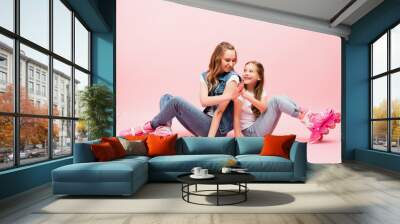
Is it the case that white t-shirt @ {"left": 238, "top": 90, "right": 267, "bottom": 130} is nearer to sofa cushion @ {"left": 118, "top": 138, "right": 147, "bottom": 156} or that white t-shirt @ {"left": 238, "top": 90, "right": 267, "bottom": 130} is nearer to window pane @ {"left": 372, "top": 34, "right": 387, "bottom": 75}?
sofa cushion @ {"left": 118, "top": 138, "right": 147, "bottom": 156}

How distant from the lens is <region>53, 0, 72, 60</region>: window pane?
21.7 ft

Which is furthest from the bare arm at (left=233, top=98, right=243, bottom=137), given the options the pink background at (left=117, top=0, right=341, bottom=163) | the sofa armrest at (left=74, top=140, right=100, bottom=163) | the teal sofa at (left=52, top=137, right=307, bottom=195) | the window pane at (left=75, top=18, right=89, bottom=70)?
the sofa armrest at (left=74, top=140, right=100, bottom=163)

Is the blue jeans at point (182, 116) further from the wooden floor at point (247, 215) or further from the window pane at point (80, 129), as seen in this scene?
the wooden floor at point (247, 215)

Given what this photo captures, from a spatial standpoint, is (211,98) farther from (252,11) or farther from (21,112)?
(21,112)

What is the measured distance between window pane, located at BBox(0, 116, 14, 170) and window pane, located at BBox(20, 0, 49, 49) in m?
1.31

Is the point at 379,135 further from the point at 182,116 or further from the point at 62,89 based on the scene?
the point at 62,89

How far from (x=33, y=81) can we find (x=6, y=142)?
3.85ft

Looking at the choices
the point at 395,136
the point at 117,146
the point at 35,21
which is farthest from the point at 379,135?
the point at 35,21

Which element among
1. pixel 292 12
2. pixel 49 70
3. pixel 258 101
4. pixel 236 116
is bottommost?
pixel 236 116

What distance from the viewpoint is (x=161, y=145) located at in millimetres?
6547

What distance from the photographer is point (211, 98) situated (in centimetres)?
827

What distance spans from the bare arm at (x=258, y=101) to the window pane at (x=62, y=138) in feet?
12.0

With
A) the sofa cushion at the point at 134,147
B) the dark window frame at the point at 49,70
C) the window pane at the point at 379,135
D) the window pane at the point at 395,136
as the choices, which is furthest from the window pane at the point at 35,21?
the window pane at the point at 379,135

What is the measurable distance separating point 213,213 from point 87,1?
15.6 ft
